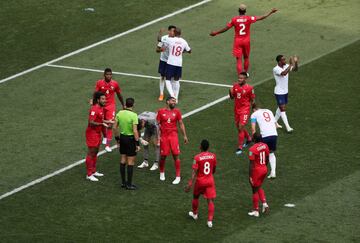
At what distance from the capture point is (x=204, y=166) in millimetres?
25484

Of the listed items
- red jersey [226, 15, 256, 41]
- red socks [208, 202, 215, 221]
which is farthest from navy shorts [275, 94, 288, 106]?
red socks [208, 202, 215, 221]

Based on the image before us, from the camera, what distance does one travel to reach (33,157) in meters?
30.2

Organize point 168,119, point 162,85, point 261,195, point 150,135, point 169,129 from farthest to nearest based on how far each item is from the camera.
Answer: point 162,85
point 150,135
point 169,129
point 168,119
point 261,195

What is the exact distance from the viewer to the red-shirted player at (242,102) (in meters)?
30.0

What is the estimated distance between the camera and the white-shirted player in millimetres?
33750

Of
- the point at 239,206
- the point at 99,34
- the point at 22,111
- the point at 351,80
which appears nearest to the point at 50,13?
the point at 99,34

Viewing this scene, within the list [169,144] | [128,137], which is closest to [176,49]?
[169,144]

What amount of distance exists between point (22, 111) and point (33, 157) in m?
4.03

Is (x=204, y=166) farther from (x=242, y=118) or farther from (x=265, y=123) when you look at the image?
(x=242, y=118)

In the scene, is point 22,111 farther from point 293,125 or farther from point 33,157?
point 293,125

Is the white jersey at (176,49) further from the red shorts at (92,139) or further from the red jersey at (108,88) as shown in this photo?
the red shorts at (92,139)

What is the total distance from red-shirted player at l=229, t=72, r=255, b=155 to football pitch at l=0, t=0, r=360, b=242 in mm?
722

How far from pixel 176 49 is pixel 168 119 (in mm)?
6199

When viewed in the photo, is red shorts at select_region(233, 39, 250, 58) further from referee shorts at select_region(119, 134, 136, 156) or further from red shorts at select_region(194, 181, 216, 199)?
red shorts at select_region(194, 181, 216, 199)
